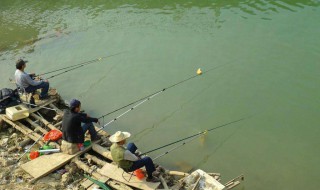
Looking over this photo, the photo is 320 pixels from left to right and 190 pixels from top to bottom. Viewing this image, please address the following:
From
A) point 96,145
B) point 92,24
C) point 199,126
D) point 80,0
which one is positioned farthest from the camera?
point 80,0

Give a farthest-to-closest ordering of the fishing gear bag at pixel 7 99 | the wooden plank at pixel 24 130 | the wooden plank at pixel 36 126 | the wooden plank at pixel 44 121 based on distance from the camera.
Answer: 1. the fishing gear bag at pixel 7 99
2. the wooden plank at pixel 44 121
3. the wooden plank at pixel 36 126
4. the wooden plank at pixel 24 130

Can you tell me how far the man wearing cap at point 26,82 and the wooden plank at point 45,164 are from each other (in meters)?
3.13

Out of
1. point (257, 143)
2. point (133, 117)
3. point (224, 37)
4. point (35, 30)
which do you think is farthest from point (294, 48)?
point (35, 30)

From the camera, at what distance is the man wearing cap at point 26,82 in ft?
37.5

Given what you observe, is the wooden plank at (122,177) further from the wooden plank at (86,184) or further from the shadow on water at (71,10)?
the shadow on water at (71,10)

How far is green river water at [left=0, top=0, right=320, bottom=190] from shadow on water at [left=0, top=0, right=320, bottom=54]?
0.08m

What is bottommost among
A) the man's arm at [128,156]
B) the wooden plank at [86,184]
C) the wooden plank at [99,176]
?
the wooden plank at [86,184]

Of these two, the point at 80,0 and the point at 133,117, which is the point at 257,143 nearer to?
the point at 133,117

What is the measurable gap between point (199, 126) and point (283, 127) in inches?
111

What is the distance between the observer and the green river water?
36.1 feet

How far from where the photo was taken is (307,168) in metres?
10.3

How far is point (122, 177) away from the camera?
28.3ft

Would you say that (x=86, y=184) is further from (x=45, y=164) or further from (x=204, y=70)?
(x=204, y=70)

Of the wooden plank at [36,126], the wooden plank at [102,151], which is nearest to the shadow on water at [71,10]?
the wooden plank at [36,126]
